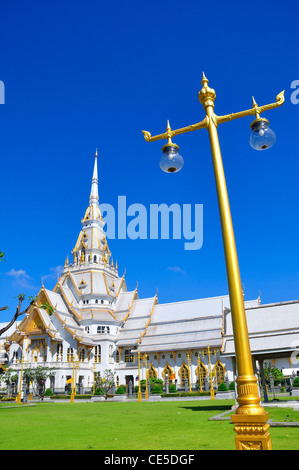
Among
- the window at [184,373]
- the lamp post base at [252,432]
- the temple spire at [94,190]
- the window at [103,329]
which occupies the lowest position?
the window at [184,373]

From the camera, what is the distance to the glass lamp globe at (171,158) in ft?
21.1

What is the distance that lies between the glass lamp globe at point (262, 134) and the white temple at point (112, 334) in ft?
118

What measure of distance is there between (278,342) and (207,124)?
16440mm

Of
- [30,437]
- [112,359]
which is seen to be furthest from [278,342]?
[112,359]

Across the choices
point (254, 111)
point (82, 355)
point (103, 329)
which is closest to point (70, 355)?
point (82, 355)

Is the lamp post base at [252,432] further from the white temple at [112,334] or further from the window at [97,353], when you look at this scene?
the window at [97,353]

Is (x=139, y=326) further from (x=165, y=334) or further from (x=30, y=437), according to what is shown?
(x=30, y=437)

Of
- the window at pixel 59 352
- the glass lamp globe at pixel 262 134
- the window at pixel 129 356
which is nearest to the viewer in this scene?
the glass lamp globe at pixel 262 134

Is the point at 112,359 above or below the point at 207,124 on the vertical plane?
below

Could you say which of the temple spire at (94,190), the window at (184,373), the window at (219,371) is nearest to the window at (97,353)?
the window at (184,373)

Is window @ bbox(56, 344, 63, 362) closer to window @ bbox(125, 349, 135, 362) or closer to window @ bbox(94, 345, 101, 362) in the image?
window @ bbox(94, 345, 101, 362)

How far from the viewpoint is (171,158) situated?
642 cm

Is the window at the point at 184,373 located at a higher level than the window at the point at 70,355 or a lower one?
lower

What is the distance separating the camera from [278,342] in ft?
63.3
